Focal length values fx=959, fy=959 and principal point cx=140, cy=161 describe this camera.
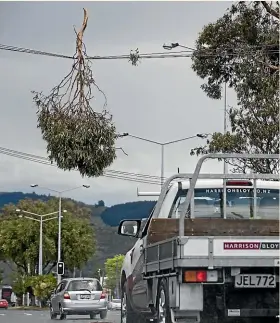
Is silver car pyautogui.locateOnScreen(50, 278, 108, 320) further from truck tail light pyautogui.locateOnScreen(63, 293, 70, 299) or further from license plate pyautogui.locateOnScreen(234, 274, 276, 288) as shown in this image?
license plate pyautogui.locateOnScreen(234, 274, 276, 288)

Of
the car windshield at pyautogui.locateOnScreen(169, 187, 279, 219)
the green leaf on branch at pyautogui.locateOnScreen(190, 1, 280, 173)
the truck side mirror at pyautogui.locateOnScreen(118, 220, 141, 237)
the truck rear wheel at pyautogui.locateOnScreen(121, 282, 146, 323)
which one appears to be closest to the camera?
the car windshield at pyautogui.locateOnScreen(169, 187, 279, 219)

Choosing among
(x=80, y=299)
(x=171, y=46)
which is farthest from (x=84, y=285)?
(x=171, y=46)

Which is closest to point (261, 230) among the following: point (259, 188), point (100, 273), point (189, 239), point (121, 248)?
point (259, 188)

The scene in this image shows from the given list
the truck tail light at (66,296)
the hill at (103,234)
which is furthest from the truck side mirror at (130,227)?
the hill at (103,234)

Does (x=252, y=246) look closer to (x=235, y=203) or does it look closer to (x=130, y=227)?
(x=235, y=203)

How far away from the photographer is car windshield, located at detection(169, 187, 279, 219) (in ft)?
41.7

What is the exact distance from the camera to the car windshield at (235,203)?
1270cm

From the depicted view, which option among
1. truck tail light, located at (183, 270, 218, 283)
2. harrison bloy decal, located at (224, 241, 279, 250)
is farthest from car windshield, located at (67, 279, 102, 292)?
harrison bloy decal, located at (224, 241, 279, 250)

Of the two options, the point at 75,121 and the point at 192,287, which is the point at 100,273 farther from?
the point at 192,287

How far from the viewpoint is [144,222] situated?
14.3 m

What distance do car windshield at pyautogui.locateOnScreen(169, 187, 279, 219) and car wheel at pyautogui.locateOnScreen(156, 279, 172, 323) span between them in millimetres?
1493

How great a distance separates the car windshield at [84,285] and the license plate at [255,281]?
65.8ft

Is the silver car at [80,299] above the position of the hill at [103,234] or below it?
below

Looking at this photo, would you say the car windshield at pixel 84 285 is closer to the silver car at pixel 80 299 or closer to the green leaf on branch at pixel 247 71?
the silver car at pixel 80 299
